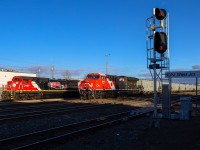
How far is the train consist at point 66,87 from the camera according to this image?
32.8 meters

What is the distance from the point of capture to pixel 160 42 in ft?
34.2

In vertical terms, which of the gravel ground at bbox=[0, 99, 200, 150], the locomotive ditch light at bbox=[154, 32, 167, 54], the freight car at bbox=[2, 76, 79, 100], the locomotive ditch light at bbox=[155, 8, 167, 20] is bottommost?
the gravel ground at bbox=[0, 99, 200, 150]

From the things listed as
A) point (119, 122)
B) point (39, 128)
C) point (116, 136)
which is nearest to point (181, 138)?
point (116, 136)

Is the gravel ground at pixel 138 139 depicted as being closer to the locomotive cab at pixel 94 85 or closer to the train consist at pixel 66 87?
the locomotive cab at pixel 94 85

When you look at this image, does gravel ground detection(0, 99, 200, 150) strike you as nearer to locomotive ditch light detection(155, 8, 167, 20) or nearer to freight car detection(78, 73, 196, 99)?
locomotive ditch light detection(155, 8, 167, 20)

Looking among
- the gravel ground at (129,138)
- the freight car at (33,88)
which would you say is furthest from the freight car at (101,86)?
the gravel ground at (129,138)

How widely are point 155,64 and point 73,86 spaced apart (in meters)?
31.5

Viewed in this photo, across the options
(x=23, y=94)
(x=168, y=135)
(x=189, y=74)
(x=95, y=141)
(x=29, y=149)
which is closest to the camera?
(x=29, y=149)

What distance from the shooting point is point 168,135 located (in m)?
9.68

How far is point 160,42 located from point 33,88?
2548 centimetres

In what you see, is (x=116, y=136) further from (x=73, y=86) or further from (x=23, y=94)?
(x=73, y=86)

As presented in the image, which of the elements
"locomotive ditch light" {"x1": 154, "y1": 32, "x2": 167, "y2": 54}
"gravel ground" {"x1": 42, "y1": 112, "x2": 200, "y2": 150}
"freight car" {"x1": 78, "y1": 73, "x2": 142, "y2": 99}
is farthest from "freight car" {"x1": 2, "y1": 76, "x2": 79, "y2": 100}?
"locomotive ditch light" {"x1": 154, "y1": 32, "x2": 167, "y2": 54}

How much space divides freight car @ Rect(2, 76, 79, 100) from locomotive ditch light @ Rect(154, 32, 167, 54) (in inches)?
969

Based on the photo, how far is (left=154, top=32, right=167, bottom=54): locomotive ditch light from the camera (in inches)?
410
